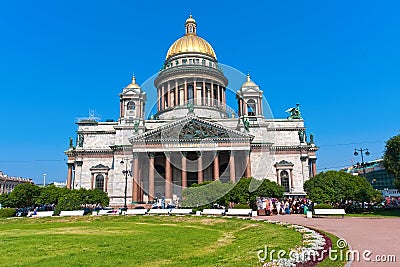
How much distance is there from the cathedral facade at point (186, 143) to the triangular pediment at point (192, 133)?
0.15 meters

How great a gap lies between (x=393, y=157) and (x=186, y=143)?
26.9 m

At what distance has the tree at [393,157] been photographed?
97.7ft

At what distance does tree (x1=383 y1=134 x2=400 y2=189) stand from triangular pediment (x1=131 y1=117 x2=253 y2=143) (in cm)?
2017

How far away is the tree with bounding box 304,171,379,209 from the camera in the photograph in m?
33.4

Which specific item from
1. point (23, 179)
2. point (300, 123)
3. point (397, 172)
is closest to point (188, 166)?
point (300, 123)

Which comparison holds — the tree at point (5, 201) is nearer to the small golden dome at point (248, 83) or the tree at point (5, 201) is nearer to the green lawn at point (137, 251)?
the green lawn at point (137, 251)

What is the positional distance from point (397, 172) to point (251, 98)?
104ft

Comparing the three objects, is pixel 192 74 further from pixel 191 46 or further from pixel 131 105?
pixel 131 105

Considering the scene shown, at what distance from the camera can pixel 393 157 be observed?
99.2 ft

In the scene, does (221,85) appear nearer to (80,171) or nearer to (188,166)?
(188,166)

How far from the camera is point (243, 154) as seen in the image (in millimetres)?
48844

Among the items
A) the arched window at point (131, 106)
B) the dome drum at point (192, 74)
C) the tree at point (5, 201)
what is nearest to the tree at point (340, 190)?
the arched window at point (131, 106)

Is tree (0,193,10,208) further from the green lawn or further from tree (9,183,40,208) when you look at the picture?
the green lawn

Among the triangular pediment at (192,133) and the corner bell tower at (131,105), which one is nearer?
the triangular pediment at (192,133)
